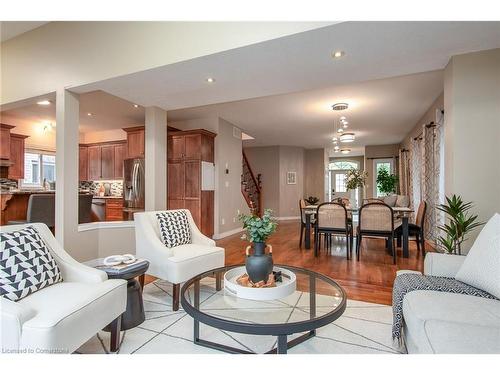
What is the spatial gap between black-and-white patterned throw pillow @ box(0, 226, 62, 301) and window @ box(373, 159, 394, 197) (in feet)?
31.5

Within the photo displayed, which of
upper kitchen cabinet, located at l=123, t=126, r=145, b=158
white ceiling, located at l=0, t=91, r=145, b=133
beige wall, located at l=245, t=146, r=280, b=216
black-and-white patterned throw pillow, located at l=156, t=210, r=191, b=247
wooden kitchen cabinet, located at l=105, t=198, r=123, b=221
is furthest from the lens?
beige wall, located at l=245, t=146, r=280, b=216

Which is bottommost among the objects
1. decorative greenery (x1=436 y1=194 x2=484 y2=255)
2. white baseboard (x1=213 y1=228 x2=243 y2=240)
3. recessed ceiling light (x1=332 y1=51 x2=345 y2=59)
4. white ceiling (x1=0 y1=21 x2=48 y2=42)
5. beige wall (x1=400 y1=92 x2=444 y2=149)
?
white baseboard (x1=213 y1=228 x2=243 y2=240)

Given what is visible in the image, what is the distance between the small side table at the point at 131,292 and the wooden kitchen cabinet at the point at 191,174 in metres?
3.27

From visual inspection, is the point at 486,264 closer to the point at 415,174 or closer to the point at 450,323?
the point at 450,323

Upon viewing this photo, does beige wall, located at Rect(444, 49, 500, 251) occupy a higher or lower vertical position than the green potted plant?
higher

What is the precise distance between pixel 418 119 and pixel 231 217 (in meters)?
4.98

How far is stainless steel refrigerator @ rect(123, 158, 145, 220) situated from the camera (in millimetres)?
5345

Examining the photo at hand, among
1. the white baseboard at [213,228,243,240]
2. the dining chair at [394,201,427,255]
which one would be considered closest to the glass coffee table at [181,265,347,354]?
the dining chair at [394,201,427,255]

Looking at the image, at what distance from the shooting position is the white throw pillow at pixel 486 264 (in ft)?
5.54

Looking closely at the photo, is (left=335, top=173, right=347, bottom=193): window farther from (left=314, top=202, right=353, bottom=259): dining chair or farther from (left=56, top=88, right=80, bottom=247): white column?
(left=56, top=88, right=80, bottom=247): white column

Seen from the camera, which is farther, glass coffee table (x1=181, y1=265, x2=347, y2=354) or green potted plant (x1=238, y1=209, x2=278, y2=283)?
green potted plant (x1=238, y1=209, x2=278, y2=283)

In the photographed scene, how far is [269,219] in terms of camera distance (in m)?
2.08
